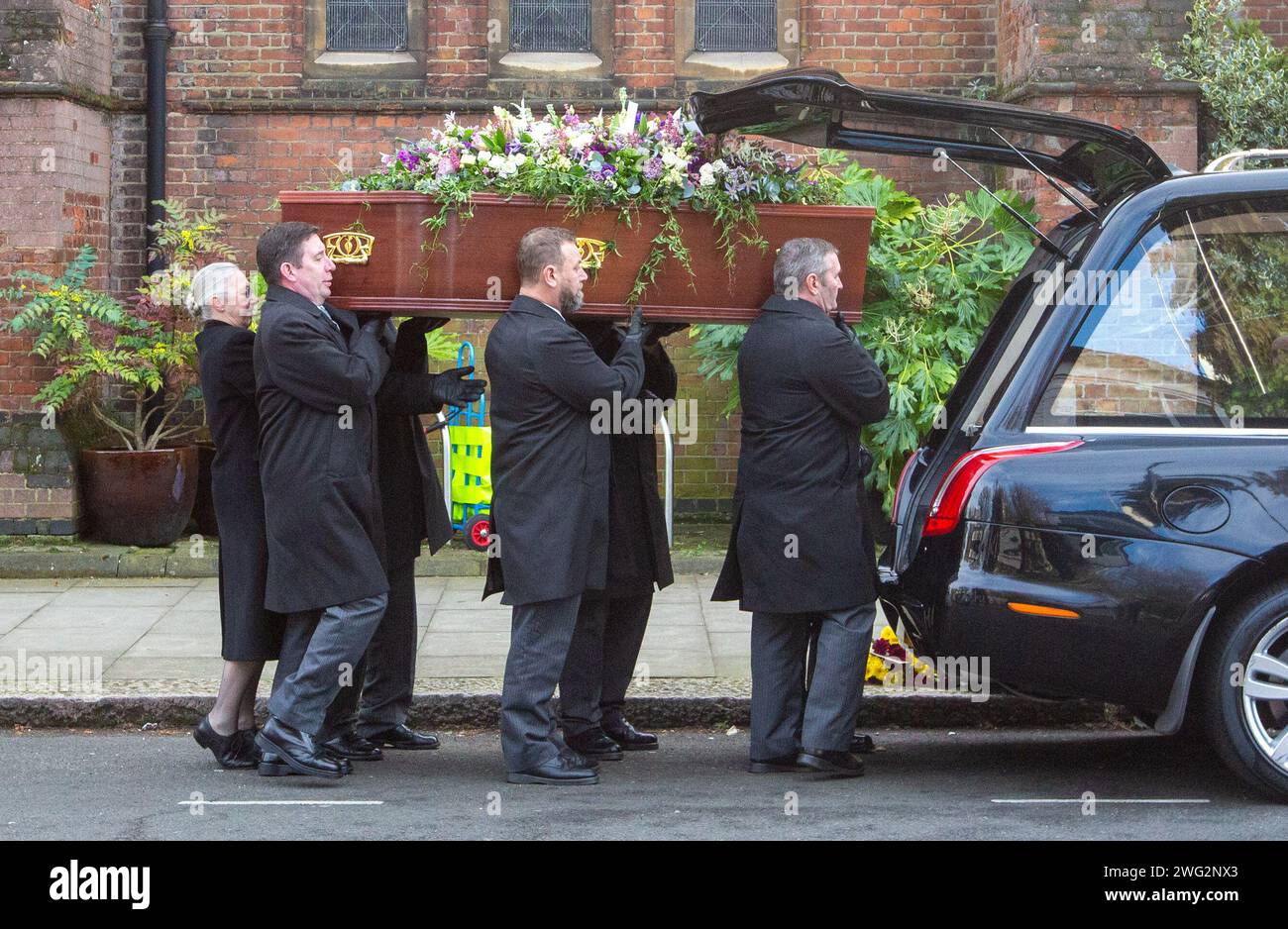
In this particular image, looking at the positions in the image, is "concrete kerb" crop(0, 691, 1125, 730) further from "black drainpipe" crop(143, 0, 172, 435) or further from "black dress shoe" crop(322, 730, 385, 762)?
"black drainpipe" crop(143, 0, 172, 435)

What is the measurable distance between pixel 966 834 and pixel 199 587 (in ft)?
20.0

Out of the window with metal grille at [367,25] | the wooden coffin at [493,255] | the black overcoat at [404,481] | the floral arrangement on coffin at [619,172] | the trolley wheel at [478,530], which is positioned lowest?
the trolley wheel at [478,530]

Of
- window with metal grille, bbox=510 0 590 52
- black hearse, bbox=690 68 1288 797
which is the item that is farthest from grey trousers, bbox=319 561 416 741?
window with metal grille, bbox=510 0 590 52

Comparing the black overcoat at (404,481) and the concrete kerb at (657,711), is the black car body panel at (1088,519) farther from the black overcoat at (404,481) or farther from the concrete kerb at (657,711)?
the black overcoat at (404,481)

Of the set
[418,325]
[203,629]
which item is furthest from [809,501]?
[203,629]

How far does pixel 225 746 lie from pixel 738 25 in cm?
749

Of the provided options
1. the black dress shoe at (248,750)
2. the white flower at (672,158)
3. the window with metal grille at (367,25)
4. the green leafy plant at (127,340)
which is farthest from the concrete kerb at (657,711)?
the window with metal grille at (367,25)

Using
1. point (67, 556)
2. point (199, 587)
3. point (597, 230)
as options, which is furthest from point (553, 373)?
point (67, 556)

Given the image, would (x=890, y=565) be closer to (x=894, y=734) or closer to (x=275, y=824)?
(x=894, y=734)

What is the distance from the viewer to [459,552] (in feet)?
34.9

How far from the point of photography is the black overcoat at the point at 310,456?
18.6 feet

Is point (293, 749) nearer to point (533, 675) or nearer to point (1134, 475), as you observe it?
point (533, 675)

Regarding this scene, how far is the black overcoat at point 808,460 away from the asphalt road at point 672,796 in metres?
0.69

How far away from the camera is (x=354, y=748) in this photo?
6238 millimetres
